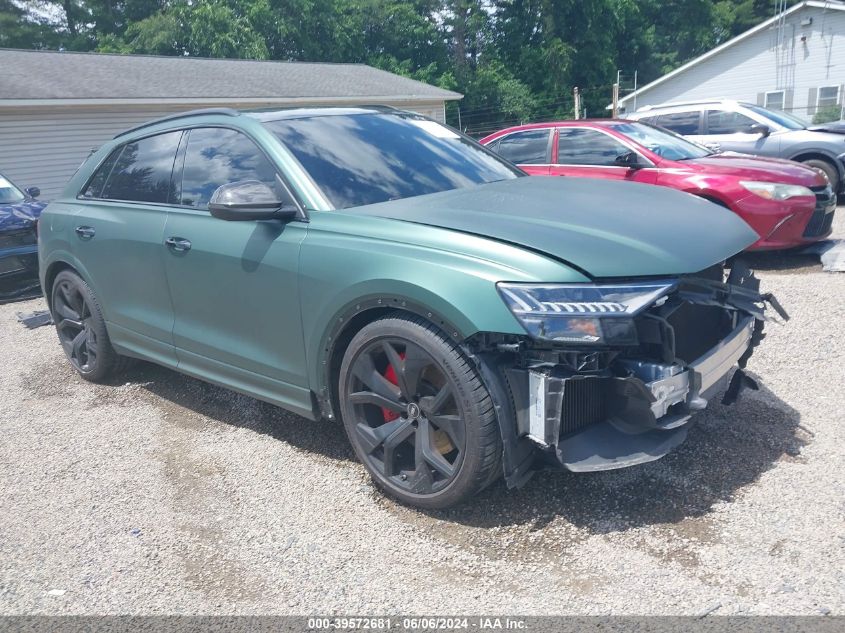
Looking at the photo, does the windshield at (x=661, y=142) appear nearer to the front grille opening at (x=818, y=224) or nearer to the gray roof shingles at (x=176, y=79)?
the front grille opening at (x=818, y=224)

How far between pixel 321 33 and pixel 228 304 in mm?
37420

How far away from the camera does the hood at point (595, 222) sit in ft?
9.46

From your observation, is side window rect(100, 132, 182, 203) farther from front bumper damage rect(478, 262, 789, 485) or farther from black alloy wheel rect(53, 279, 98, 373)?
front bumper damage rect(478, 262, 789, 485)

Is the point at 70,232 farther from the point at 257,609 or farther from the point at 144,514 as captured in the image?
the point at 257,609

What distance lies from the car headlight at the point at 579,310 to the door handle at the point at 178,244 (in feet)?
6.53

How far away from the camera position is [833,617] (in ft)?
7.97

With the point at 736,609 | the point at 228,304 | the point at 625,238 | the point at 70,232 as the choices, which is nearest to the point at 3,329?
the point at 70,232

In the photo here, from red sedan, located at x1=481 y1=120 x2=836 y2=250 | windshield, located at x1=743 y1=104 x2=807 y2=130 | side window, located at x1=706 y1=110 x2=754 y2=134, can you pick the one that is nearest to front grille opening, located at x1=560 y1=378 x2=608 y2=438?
red sedan, located at x1=481 y1=120 x2=836 y2=250

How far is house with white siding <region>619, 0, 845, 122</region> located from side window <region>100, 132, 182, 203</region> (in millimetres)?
27560

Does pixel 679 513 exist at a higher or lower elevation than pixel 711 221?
lower

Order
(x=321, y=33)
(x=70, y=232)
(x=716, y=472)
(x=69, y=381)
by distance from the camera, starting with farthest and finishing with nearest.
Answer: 1. (x=321, y=33)
2. (x=69, y=381)
3. (x=70, y=232)
4. (x=716, y=472)

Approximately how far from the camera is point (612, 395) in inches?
116

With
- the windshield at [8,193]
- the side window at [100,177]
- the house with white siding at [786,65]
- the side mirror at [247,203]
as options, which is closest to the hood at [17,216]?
the windshield at [8,193]

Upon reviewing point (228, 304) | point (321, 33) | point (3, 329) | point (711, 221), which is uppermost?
point (321, 33)
